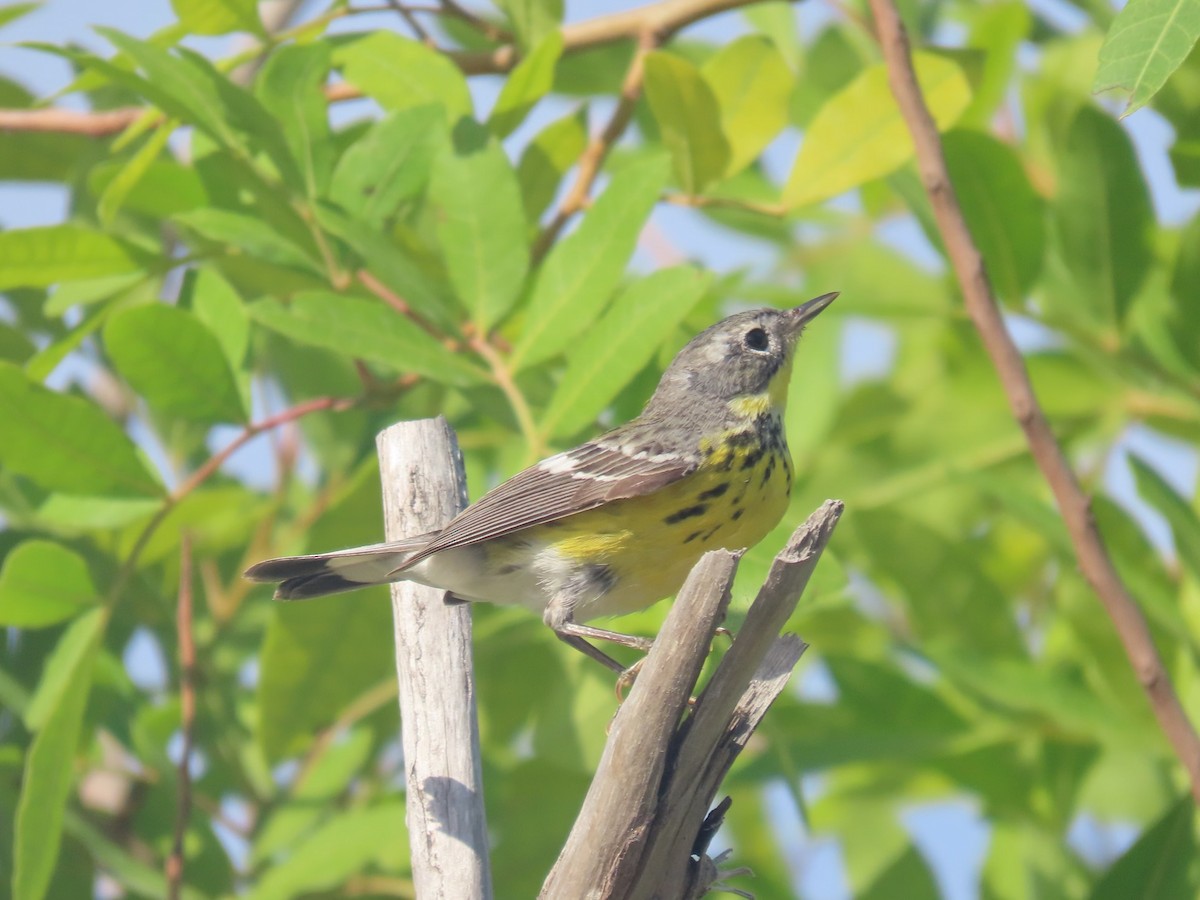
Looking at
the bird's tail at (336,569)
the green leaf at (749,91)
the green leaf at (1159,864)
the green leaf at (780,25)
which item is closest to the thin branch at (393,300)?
the bird's tail at (336,569)

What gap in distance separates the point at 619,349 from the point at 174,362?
124 cm

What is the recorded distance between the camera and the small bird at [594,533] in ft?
11.9

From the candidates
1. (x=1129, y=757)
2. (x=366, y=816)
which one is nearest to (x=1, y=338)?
(x=366, y=816)

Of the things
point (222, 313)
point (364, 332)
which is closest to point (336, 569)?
point (364, 332)

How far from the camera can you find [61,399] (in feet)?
12.9

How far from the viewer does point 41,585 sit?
13.0ft

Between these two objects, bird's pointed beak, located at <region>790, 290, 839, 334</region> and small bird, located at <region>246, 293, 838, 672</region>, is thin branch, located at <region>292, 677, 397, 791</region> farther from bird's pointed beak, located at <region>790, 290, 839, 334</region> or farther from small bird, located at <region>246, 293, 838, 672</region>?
bird's pointed beak, located at <region>790, 290, 839, 334</region>

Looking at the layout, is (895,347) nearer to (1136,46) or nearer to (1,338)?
(1,338)

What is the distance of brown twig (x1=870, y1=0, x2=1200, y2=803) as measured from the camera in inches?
129

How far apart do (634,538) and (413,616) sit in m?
0.63

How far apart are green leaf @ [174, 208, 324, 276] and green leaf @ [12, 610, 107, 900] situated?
1.17 metres

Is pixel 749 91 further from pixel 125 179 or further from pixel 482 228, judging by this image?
pixel 125 179

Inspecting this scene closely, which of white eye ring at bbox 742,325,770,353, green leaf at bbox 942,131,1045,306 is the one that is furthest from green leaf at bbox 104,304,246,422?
green leaf at bbox 942,131,1045,306

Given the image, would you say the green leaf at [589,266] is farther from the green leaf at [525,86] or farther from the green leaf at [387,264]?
the green leaf at [525,86]
